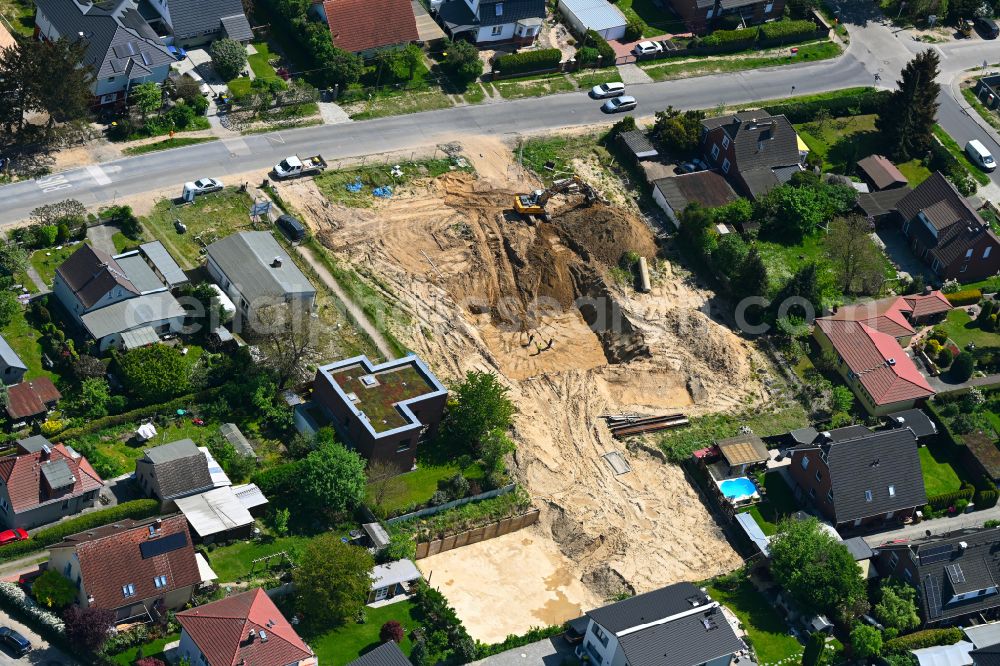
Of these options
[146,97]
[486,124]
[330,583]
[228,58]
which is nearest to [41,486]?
[330,583]

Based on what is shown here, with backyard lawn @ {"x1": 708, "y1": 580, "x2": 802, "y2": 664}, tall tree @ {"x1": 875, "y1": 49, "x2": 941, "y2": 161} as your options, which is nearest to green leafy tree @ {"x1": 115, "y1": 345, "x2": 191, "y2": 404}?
backyard lawn @ {"x1": 708, "y1": 580, "x2": 802, "y2": 664}

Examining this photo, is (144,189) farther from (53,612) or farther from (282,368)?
(53,612)

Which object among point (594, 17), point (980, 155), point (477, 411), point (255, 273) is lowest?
point (980, 155)

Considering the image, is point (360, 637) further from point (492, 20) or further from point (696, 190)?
point (492, 20)

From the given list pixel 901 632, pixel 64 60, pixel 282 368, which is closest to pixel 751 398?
pixel 901 632

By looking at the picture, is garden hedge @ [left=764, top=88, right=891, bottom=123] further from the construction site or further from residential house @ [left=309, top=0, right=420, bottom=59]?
residential house @ [left=309, top=0, right=420, bottom=59]

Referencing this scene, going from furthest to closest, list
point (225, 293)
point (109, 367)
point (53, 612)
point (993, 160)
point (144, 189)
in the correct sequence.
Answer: point (993, 160) → point (144, 189) → point (225, 293) → point (109, 367) → point (53, 612)
